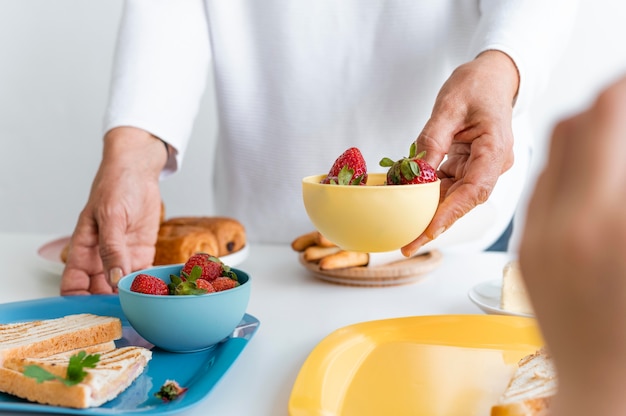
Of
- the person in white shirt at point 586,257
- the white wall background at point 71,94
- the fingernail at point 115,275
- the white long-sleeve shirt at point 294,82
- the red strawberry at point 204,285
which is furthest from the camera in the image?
the white wall background at point 71,94

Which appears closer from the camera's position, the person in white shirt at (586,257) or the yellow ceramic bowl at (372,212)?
the person in white shirt at (586,257)

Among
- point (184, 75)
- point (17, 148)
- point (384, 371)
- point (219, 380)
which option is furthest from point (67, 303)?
point (17, 148)

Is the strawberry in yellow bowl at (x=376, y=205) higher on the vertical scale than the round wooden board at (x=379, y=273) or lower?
higher

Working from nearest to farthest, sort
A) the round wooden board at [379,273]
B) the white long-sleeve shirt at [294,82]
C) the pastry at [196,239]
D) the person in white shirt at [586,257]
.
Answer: the person in white shirt at [586,257] → the round wooden board at [379,273] → the pastry at [196,239] → the white long-sleeve shirt at [294,82]

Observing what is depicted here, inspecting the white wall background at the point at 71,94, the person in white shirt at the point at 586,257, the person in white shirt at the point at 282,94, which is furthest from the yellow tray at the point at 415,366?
the white wall background at the point at 71,94

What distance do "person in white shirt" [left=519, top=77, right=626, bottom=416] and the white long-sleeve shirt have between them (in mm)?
1256

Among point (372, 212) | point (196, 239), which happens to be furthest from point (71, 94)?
point (372, 212)

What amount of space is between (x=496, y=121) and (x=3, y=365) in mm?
851

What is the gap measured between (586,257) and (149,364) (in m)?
0.73

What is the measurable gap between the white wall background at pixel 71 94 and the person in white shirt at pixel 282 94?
1.54 m

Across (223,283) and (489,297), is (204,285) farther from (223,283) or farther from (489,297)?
(489,297)

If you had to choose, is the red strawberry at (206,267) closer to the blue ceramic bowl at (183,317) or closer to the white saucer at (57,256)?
the blue ceramic bowl at (183,317)

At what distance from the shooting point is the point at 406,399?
0.89m

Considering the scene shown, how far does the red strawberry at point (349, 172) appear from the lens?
1039 mm
